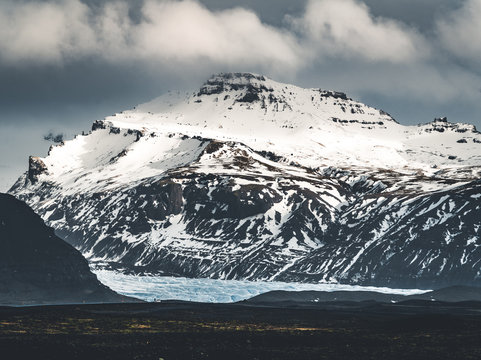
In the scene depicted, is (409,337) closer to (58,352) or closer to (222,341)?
(222,341)

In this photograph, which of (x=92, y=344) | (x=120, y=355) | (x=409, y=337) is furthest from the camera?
(x=409, y=337)

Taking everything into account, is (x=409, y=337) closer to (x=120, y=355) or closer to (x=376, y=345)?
(x=376, y=345)

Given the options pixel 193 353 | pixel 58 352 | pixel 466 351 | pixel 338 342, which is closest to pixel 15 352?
pixel 58 352

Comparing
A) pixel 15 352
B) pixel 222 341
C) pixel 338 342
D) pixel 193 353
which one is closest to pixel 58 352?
pixel 15 352

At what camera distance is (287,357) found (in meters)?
161

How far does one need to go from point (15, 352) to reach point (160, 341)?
3017 centimetres

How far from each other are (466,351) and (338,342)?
2554cm

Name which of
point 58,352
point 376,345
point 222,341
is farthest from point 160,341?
point 376,345

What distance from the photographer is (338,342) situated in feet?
602

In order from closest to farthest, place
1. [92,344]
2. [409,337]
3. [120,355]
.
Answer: [120,355] → [92,344] → [409,337]

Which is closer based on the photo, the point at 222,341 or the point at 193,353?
the point at 193,353

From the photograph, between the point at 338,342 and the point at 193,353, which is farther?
the point at 338,342

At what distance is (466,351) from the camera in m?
169

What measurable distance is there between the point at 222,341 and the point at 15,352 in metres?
40.9
